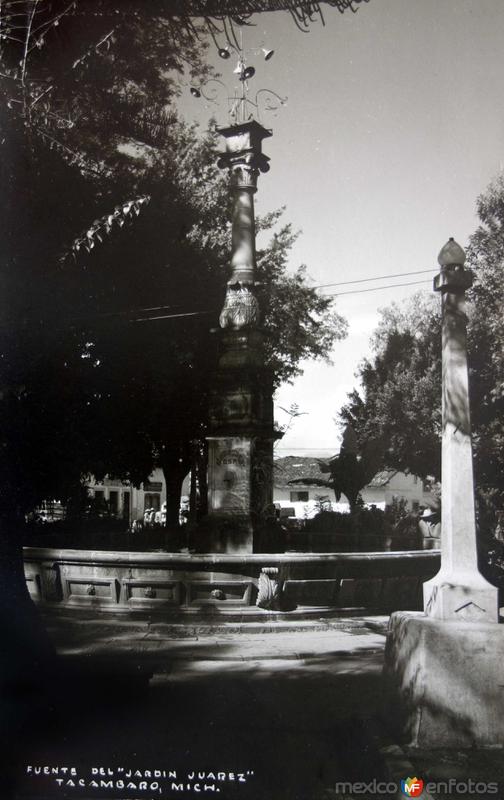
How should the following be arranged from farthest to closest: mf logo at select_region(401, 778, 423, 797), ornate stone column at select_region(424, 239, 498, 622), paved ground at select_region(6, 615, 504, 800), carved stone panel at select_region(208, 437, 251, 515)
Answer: carved stone panel at select_region(208, 437, 251, 515) < ornate stone column at select_region(424, 239, 498, 622) < paved ground at select_region(6, 615, 504, 800) < mf logo at select_region(401, 778, 423, 797)

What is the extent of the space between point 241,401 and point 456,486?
7440 mm

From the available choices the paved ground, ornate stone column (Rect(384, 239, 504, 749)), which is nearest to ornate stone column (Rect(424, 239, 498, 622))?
ornate stone column (Rect(384, 239, 504, 749))

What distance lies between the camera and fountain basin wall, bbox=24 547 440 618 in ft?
31.2

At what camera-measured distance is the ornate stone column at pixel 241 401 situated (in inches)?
452

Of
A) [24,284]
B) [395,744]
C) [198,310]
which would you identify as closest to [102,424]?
[198,310]

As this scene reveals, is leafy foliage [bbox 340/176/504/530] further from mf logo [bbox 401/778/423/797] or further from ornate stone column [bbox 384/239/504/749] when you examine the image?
mf logo [bbox 401/778/423/797]

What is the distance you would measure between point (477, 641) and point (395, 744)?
803 mm

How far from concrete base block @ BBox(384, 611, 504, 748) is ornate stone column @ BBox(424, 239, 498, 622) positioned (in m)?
0.15

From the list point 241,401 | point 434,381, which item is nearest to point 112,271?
point 241,401

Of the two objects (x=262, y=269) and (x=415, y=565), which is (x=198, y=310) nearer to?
(x=262, y=269)

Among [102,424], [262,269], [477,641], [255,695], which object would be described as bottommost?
[255,695]

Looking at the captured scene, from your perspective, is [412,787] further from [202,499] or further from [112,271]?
[202,499]

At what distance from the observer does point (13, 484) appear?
485 cm

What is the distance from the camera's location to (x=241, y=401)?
11.8 metres
